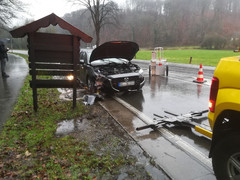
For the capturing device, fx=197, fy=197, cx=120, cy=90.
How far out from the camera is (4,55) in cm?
1039

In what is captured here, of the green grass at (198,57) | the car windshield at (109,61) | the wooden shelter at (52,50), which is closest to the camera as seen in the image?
the wooden shelter at (52,50)

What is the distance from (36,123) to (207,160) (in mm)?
3740

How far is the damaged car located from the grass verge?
2.16 meters

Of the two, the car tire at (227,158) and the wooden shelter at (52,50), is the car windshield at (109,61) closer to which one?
the wooden shelter at (52,50)

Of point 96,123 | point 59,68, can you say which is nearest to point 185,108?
point 96,123

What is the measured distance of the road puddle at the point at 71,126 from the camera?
4.34m

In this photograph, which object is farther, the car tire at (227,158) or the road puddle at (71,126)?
the road puddle at (71,126)

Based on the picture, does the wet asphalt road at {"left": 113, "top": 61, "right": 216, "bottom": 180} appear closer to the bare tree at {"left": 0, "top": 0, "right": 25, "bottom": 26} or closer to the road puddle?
the road puddle

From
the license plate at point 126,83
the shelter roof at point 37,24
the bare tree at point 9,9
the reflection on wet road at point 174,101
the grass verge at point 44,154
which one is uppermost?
the bare tree at point 9,9

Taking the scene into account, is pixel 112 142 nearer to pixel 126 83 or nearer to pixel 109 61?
pixel 126 83

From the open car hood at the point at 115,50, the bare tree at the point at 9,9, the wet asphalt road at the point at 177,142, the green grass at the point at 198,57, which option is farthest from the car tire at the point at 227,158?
the bare tree at the point at 9,9

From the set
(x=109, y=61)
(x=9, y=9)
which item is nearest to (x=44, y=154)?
(x=109, y=61)

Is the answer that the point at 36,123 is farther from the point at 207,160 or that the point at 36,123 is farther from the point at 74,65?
the point at 207,160

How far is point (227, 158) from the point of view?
2.25 metres
